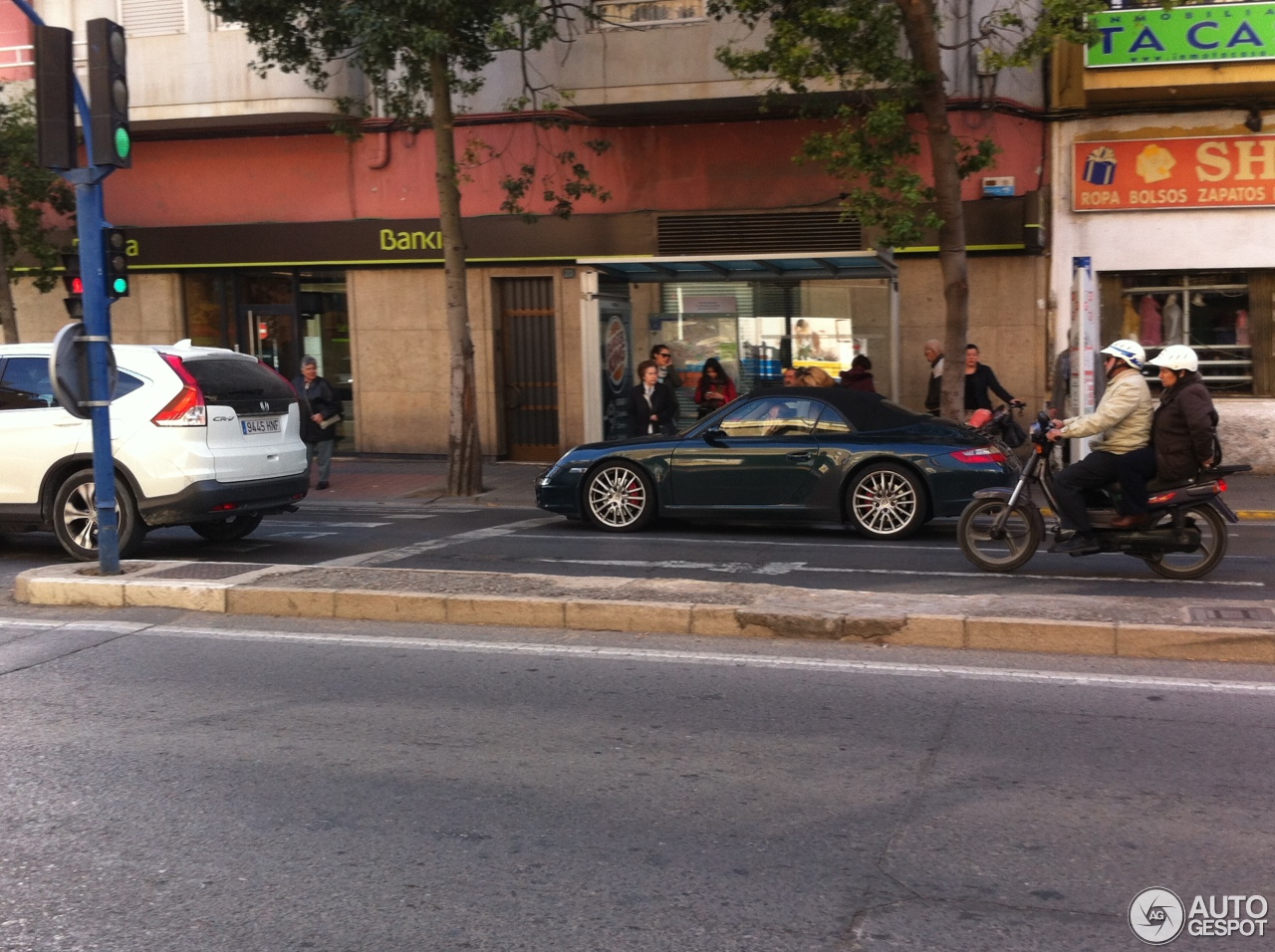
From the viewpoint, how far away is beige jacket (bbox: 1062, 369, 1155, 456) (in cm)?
913

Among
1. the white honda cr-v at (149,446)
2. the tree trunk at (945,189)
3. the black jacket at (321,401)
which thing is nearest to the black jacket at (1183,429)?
the tree trunk at (945,189)

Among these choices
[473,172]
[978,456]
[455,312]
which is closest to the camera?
[978,456]

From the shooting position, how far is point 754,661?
23.2 feet

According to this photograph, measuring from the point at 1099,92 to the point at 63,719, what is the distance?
1475 centimetres

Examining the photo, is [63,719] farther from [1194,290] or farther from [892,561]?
[1194,290]

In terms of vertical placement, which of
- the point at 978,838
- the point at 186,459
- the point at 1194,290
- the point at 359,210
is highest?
the point at 359,210

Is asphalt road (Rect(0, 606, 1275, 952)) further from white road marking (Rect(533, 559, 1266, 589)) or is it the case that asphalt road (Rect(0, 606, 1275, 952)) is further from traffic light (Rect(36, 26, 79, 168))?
traffic light (Rect(36, 26, 79, 168))

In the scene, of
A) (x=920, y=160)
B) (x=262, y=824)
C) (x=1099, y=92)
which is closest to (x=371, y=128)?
(x=920, y=160)

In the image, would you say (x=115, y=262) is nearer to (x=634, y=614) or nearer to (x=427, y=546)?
(x=427, y=546)

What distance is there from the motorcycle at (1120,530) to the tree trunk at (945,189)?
5373 millimetres

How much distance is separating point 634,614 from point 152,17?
1616 centimetres

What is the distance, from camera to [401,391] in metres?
21.0
